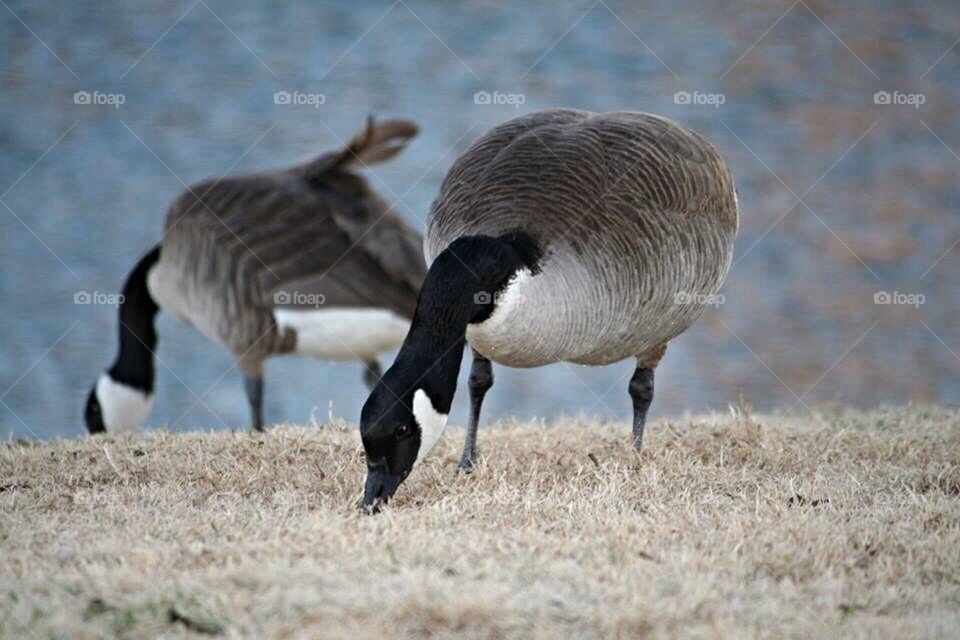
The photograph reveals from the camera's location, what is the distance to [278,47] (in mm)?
15281

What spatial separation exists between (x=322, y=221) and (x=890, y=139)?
24.6 feet

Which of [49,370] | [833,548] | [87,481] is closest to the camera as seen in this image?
[833,548]

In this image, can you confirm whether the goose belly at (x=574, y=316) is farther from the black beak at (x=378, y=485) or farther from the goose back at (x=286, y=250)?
the goose back at (x=286, y=250)

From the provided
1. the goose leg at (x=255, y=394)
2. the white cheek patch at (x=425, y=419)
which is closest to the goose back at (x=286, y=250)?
the goose leg at (x=255, y=394)

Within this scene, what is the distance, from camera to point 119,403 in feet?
35.7

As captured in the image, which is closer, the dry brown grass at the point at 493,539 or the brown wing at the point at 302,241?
the dry brown grass at the point at 493,539

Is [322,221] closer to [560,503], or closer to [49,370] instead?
[49,370]

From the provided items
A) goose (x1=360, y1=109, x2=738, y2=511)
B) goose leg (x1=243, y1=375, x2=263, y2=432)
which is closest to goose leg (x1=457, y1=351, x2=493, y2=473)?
goose (x1=360, y1=109, x2=738, y2=511)

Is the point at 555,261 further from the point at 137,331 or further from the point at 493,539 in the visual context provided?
the point at 137,331

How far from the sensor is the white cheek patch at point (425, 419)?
523 centimetres

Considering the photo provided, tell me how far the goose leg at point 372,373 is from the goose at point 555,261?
147 inches

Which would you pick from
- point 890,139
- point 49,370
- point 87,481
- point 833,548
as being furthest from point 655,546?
point 890,139

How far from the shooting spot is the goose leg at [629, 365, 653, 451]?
6684 millimetres

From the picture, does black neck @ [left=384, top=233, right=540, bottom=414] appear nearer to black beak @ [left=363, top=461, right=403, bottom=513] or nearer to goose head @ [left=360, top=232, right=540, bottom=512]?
goose head @ [left=360, top=232, right=540, bottom=512]
